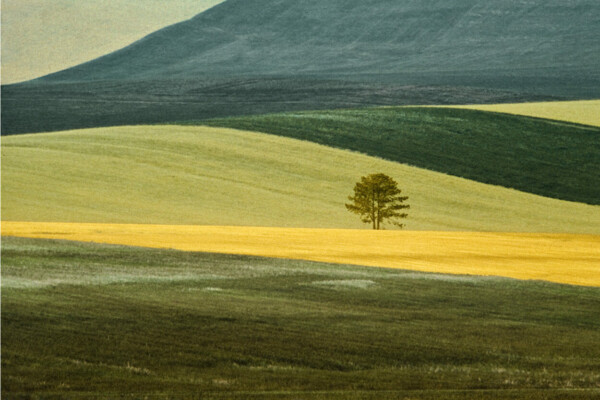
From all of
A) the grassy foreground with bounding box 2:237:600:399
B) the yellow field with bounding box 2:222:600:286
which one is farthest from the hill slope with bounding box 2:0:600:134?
the grassy foreground with bounding box 2:237:600:399

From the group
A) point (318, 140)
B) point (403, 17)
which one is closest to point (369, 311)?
point (318, 140)

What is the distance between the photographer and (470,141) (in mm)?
55469

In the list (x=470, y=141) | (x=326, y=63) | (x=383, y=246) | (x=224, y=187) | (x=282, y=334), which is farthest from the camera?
(x=326, y=63)

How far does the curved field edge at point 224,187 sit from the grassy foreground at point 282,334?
47.5 ft

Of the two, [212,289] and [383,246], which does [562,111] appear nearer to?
[383,246]

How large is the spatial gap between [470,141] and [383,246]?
27.9 m

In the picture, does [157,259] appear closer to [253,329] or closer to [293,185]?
[253,329]

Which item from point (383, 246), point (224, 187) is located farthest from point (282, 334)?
point (224, 187)

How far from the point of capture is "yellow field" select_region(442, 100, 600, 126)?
2562 inches

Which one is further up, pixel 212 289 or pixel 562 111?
pixel 562 111

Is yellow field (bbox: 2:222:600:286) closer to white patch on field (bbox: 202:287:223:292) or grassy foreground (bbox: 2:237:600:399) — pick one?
grassy foreground (bbox: 2:237:600:399)

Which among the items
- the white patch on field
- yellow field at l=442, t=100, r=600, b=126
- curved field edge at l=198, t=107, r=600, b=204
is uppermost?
yellow field at l=442, t=100, r=600, b=126

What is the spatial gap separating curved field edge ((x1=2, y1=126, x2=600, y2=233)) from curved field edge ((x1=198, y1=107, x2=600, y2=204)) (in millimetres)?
2206

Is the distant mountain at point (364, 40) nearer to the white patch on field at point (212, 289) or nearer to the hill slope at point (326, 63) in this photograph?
the hill slope at point (326, 63)
